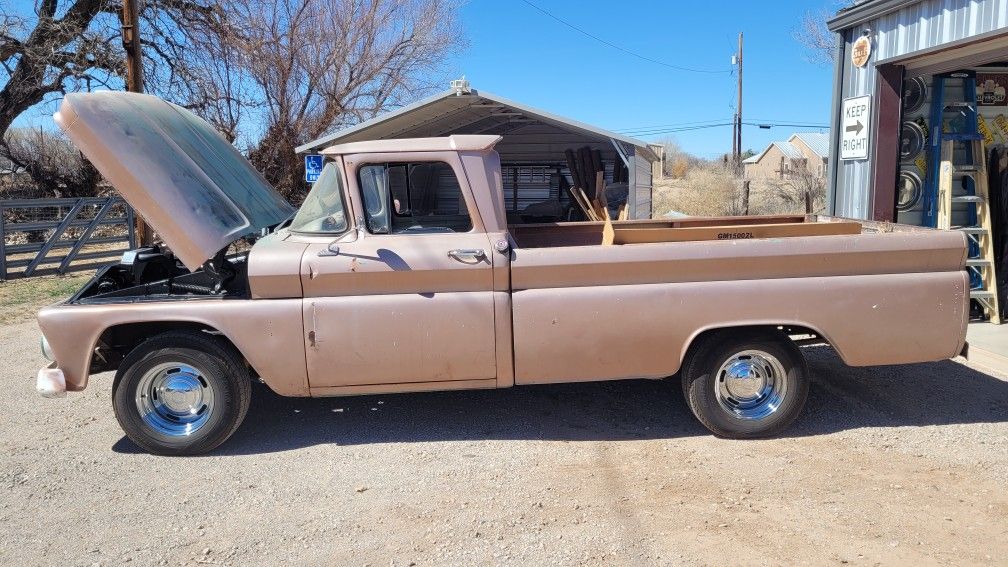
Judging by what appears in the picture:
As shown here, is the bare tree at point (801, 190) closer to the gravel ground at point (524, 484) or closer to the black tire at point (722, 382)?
the gravel ground at point (524, 484)

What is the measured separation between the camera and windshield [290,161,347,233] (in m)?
4.86

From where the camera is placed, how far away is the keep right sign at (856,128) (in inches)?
318

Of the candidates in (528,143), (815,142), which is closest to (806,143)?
(815,142)

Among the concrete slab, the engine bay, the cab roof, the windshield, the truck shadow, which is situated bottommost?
the truck shadow

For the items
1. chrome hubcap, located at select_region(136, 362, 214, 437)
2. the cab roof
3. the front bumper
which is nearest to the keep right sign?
the cab roof

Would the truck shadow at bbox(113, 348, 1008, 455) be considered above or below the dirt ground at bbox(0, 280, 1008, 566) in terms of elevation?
above

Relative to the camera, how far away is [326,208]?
4.95 meters

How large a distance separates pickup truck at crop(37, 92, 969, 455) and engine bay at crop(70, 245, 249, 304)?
39 mm

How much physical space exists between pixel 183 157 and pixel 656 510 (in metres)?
3.57

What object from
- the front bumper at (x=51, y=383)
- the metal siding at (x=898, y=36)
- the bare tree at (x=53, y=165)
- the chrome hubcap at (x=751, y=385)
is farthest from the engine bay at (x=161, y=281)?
the bare tree at (x=53, y=165)

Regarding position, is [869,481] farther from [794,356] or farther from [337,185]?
[337,185]

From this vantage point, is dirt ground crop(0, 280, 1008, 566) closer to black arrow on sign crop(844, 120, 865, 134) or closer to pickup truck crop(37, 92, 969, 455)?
pickup truck crop(37, 92, 969, 455)

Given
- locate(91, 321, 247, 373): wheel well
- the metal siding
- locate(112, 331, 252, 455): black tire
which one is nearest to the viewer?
locate(112, 331, 252, 455): black tire

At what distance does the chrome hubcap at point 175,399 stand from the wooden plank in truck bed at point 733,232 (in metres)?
2.85
